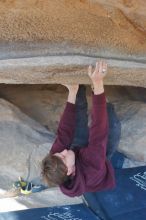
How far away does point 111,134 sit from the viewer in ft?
5.97

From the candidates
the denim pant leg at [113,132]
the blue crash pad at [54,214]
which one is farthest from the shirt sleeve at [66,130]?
the blue crash pad at [54,214]

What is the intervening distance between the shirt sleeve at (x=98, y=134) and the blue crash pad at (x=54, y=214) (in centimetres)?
44

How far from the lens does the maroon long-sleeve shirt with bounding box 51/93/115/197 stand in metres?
1.38

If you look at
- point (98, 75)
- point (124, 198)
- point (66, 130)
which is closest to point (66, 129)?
point (66, 130)

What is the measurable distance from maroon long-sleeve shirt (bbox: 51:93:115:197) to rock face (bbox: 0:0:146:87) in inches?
5.8

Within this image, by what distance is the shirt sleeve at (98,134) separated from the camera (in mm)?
1374

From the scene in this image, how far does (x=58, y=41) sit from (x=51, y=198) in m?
0.85

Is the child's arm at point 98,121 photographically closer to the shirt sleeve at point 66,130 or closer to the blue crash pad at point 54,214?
the shirt sleeve at point 66,130

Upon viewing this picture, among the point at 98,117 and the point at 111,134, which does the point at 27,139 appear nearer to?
the point at 111,134

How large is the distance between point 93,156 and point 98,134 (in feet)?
0.25

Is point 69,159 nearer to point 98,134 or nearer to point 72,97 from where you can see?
point 98,134

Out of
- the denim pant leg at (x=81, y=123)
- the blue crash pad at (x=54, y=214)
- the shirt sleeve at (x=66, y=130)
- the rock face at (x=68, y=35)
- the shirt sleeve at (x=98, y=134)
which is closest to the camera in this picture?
the rock face at (x=68, y=35)

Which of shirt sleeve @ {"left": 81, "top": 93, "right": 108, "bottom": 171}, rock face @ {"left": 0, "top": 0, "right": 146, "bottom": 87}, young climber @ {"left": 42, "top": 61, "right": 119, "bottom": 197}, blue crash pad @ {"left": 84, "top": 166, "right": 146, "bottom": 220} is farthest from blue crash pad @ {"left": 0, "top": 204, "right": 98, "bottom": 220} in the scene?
rock face @ {"left": 0, "top": 0, "right": 146, "bottom": 87}

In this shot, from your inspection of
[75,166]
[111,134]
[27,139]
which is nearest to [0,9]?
[75,166]
